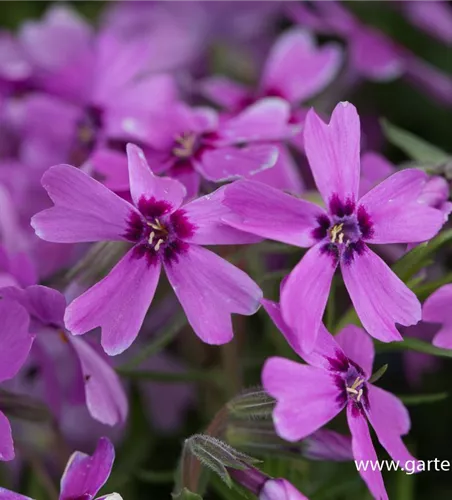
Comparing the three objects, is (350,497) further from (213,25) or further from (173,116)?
(213,25)

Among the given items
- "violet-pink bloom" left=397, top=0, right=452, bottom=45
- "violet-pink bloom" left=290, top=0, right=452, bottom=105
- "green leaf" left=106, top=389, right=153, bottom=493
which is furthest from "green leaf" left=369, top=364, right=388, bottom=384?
"violet-pink bloom" left=397, top=0, right=452, bottom=45

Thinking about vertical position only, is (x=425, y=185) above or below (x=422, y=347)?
above

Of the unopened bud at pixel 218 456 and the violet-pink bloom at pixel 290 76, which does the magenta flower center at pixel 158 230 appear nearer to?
the unopened bud at pixel 218 456

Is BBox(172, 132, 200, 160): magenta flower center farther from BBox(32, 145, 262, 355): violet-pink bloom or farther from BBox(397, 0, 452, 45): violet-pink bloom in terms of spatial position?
BBox(397, 0, 452, 45): violet-pink bloom

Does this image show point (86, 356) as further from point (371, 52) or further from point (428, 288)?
point (371, 52)

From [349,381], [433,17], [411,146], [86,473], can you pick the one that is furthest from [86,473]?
[433,17]

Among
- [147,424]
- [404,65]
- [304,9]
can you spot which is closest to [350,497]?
[147,424]
